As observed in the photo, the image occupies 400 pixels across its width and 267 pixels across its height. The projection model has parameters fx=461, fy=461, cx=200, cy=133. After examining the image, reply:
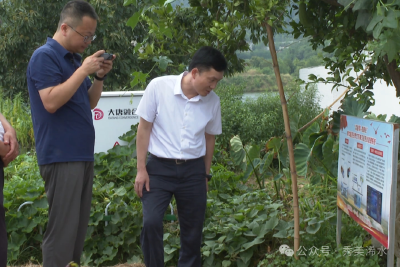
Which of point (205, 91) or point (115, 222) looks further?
point (115, 222)

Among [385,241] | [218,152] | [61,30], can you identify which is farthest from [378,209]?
[218,152]

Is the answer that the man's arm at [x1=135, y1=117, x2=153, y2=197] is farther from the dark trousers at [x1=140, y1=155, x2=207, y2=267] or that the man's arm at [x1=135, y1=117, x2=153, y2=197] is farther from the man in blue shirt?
the man in blue shirt

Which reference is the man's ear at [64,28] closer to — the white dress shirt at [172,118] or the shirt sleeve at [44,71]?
the shirt sleeve at [44,71]

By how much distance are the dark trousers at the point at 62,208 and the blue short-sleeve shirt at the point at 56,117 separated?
0.19 ft

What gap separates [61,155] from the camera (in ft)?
8.42

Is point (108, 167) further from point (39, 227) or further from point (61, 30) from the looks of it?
point (61, 30)

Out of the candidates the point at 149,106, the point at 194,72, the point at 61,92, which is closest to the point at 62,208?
the point at 61,92

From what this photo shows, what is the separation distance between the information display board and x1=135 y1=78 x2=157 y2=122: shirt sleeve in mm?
1337

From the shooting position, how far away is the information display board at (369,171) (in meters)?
2.59

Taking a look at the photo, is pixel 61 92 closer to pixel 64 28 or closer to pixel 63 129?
pixel 63 129

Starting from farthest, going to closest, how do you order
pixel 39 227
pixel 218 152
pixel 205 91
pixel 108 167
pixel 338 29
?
1. pixel 218 152
2. pixel 108 167
3. pixel 39 227
4. pixel 338 29
5. pixel 205 91

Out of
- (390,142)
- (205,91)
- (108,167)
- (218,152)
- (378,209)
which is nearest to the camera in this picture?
(390,142)

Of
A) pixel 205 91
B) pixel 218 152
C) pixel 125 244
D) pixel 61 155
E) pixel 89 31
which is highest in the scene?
pixel 89 31

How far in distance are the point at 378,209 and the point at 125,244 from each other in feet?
7.53
